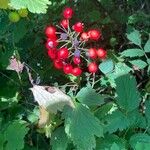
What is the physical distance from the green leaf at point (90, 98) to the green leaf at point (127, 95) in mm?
75

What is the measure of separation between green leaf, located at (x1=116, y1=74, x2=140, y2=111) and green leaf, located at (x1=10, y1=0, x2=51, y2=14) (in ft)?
2.16

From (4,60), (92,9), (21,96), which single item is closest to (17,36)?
(4,60)

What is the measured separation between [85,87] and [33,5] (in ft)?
2.18

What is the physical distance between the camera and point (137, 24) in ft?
7.25

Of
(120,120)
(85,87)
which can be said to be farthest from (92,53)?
(120,120)

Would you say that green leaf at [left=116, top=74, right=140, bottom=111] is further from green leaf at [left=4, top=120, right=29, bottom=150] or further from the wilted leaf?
green leaf at [left=4, top=120, right=29, bottom=150]

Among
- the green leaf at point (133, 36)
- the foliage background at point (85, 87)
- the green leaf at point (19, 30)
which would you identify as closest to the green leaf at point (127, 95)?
the foliage background at point (85, 87)

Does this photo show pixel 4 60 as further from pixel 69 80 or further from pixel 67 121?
pixel 67 121

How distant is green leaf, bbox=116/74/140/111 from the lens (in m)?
1.52

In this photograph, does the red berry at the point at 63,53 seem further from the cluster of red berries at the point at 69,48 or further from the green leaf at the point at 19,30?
the green leaf at the point at 19,30

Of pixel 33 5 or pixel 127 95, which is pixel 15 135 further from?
pixel 33 5

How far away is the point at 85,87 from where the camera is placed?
158 cm

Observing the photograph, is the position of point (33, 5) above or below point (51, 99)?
above

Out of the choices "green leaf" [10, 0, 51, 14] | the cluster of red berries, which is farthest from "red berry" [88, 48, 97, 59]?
"green leaf" [10, 0, 51, 14]
